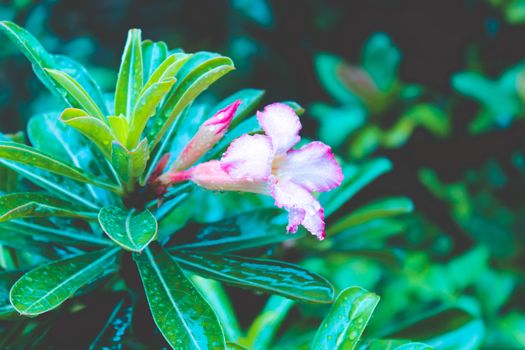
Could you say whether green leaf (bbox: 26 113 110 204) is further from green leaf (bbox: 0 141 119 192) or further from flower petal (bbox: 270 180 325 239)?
flower petal (bbox: 270 180 325 239)

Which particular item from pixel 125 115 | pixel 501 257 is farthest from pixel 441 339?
pixel 501 257

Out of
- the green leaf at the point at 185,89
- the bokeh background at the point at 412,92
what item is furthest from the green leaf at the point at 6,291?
the bokeh background at the point at 412,92

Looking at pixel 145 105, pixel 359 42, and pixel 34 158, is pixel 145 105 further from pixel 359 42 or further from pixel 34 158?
pixel 359 42

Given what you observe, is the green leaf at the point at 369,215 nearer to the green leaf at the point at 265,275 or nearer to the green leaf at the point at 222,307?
the green leaf at the point at 222,307

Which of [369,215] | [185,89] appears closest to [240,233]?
[185,89]

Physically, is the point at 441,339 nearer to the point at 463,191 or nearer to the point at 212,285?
the point at 212,285

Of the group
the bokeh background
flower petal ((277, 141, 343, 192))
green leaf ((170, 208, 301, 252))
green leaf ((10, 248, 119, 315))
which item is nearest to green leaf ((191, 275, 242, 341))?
green leaf ((170, 208, 301, 252))
